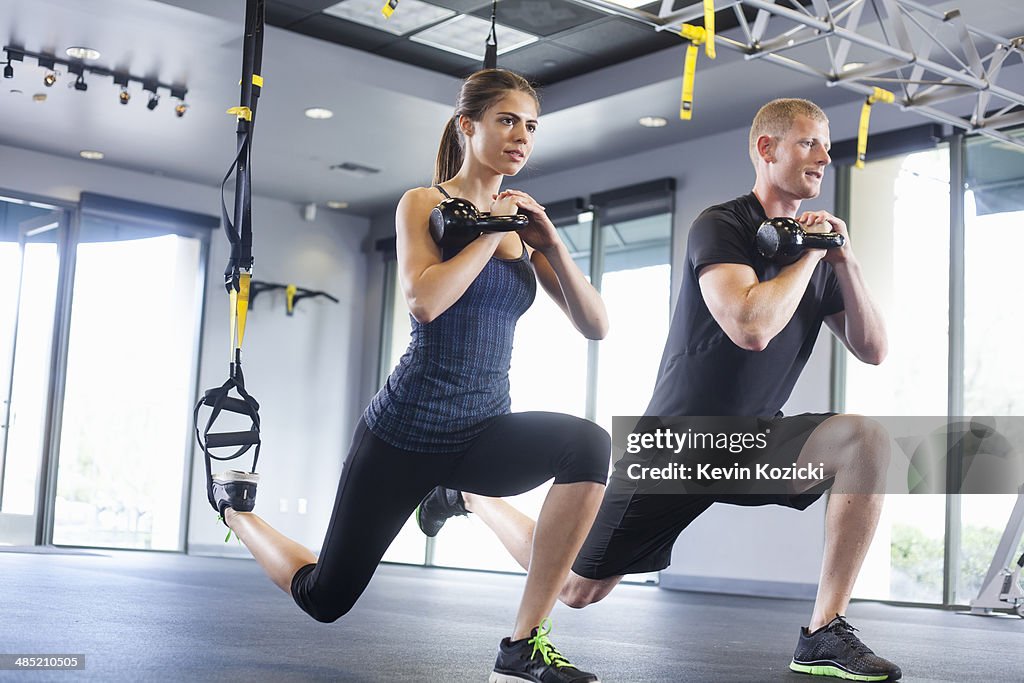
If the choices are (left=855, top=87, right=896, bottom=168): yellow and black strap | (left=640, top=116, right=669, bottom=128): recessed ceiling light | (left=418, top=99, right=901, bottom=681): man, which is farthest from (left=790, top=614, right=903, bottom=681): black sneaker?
(left=640, top=116, right=669, bottom=128): recessed ceiling light

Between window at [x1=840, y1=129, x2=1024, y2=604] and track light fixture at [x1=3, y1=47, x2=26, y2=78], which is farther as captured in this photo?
track light fixture at [x1=3, y1=47, x2=26, y2=78]

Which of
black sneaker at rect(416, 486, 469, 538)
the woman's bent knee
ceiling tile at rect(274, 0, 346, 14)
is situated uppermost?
ceiling tile at rect(274, 0, 346, 14)

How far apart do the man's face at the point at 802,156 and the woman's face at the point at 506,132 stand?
61 centimetres

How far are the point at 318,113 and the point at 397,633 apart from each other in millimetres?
4848

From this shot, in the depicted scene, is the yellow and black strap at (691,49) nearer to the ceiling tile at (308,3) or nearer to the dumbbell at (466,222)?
the ceiling tile at (308,3)

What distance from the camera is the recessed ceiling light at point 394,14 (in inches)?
243

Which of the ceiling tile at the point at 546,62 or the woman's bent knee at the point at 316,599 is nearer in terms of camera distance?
the woman's bent knee at the point at 316,599

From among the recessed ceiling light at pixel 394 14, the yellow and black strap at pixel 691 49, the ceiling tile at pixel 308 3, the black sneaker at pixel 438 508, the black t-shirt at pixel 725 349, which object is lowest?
the black sneaker at pixel 438 508

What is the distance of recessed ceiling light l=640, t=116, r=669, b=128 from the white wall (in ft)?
11.6

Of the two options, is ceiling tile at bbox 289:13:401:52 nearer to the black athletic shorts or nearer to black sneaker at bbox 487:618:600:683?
the black athletic shorts

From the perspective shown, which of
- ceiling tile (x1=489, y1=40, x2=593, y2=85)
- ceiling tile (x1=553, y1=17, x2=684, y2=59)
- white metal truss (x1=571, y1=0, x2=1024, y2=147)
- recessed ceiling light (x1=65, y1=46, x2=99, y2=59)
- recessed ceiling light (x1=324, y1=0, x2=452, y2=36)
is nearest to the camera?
white metal truss (x1=571, y1=0, x2=1024, y2=147)

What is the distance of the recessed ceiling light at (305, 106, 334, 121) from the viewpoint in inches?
288

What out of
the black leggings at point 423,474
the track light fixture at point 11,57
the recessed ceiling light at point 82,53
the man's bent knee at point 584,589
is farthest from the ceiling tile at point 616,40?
the black leggings at point 423,474

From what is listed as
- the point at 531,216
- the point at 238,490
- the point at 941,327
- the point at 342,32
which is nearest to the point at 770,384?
the point at 531,216
